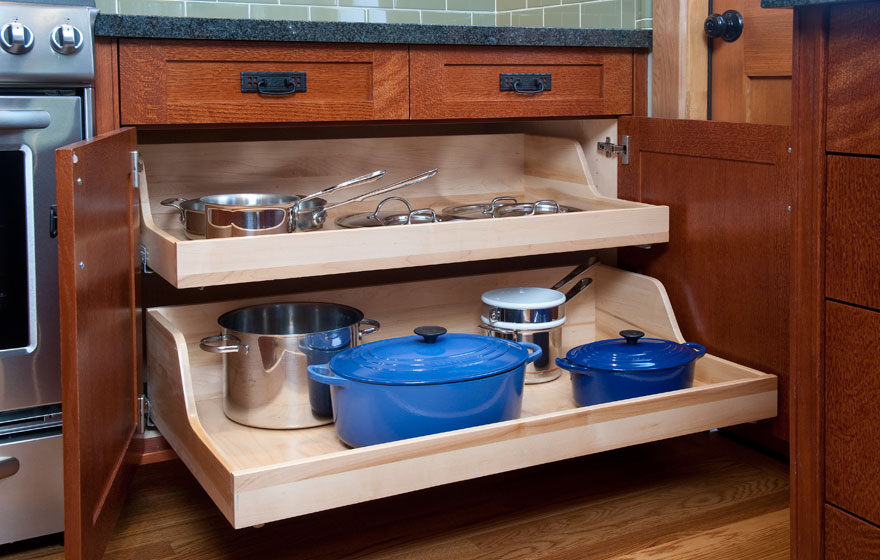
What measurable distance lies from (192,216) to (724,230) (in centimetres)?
106

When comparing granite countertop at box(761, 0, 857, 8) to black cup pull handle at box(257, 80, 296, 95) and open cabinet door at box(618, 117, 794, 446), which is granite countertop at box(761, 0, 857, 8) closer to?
open cabinet door at box(618, 117, 794, 446)

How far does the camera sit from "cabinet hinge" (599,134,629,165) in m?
2.14

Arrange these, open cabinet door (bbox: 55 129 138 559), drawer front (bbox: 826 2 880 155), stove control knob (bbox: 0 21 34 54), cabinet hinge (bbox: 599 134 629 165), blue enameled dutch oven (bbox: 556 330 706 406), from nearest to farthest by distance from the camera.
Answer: drawer front (bbox: 826 2 880 155)
open cabinet door (bbox: 55 129 138 559)
stove control knob (bbox: 0 21 34 54)
blue enameled dutch oven (bbox: 556 330 706 406)
cabinet hinge (bbox: 599 134 629 165)

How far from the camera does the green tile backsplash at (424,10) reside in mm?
2201

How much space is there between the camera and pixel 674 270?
80.4 inches

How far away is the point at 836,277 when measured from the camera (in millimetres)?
1039

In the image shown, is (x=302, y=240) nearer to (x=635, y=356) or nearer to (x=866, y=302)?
(x=635, y=356)

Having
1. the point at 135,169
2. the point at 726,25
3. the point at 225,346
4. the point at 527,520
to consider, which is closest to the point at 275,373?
the point at 225,346

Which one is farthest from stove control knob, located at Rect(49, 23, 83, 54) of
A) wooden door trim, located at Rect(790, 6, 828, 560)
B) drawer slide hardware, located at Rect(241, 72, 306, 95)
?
wooden door trim, located at Rect(790, 6, 828, 560)

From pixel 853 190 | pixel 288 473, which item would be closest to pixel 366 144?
pixel 288 473

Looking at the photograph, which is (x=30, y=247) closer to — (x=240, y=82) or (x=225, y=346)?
(x=225, y=346)

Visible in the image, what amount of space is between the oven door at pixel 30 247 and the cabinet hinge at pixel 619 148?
1.18 metres

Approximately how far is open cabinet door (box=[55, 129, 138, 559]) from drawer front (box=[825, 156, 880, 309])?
36.2 inches

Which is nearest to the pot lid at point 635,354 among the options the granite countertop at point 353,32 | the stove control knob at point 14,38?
the granite countertop at point 353,32
